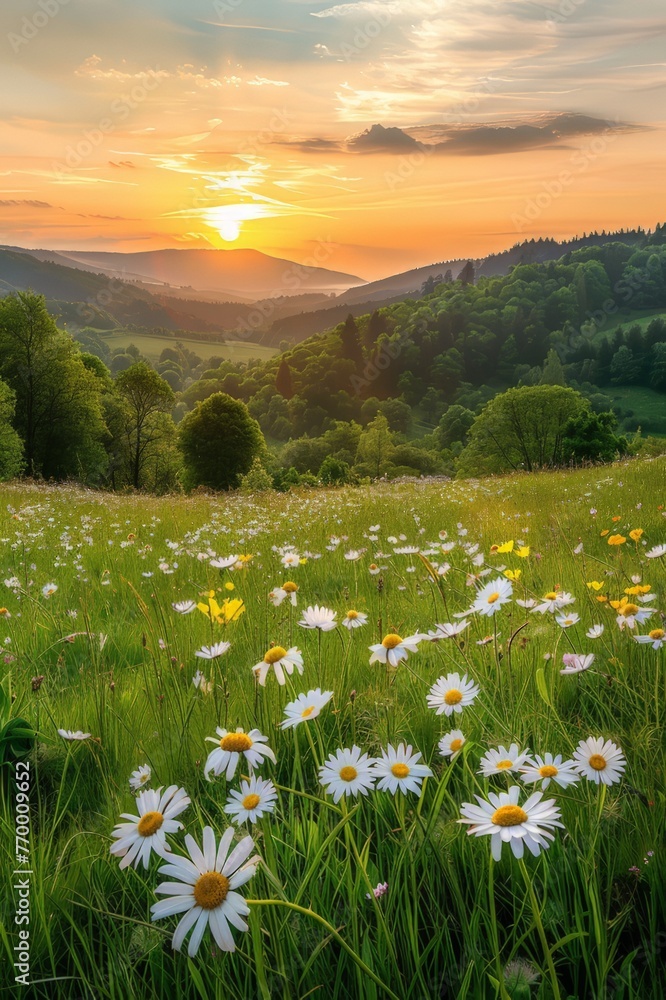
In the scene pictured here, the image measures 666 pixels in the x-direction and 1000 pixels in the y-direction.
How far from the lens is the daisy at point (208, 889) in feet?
2.69

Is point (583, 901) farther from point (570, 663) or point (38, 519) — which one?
point (38, 519)

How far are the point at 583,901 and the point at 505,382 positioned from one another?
17226cm

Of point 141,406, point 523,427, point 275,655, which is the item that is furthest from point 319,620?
point 523,427

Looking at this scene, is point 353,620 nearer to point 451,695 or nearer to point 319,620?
point 319,620

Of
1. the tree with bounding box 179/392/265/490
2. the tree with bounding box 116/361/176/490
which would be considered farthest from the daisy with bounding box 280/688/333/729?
the tree with bounding box 179/392/265/490

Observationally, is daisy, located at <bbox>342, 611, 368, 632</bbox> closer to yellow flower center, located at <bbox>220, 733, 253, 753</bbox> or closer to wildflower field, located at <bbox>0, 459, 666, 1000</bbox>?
wildflower field, located at <bbox>0, 459, 666, 1000</bbox>

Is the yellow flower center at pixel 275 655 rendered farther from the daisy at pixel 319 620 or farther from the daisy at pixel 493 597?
the daisy at pixel 493 597

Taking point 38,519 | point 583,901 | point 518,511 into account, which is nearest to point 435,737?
point 583,901

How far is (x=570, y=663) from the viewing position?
6.92 feet

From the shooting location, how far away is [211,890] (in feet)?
2.82

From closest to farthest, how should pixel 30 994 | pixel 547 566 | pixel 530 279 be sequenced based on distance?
pixel 30 994 < pixel 547 566 < pixel 530 279

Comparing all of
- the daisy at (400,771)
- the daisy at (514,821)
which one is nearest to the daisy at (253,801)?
the daisy at (400,771)

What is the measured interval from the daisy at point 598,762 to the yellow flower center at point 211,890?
843mm

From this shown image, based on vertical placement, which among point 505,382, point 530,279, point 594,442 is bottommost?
point 594,442
